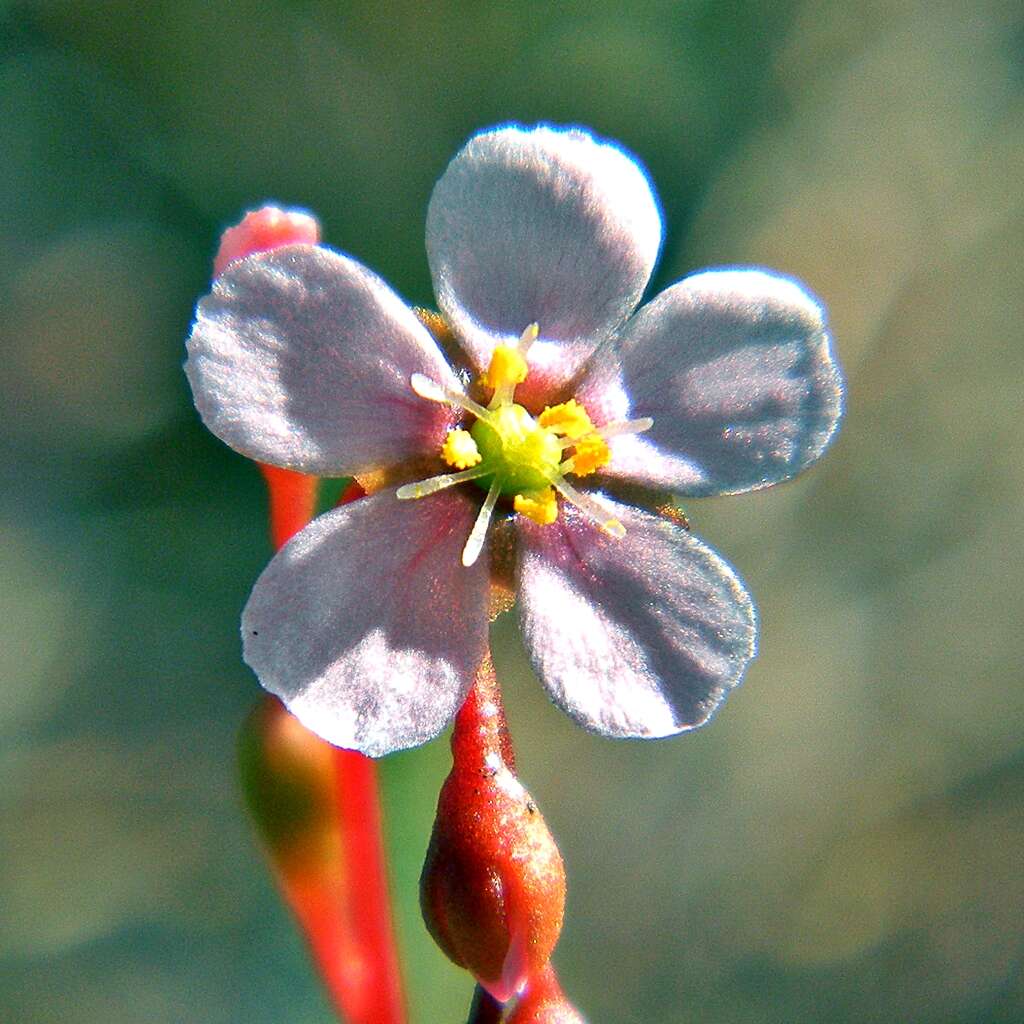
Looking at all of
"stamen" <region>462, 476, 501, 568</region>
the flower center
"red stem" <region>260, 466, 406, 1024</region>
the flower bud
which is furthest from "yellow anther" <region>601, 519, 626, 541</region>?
"red stem" <region>260, 466, 406, 1024</region>

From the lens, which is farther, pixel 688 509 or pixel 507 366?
pixel 688 509

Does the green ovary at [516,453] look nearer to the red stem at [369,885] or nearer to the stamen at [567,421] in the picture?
the stamen at [567,421]

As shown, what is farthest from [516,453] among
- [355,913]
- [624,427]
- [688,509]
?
[688,509]

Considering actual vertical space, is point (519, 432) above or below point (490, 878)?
above

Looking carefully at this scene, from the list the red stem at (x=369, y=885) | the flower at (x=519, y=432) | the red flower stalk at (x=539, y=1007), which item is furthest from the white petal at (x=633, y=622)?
the red stem at (x=369, y=885)

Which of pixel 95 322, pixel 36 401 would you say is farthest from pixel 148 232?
pixel 36 401

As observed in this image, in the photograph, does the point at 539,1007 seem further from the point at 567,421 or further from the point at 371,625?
the point at 567,421

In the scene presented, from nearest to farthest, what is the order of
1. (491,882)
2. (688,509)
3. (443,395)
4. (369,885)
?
(491,882), (443,395), (369,885), (688,509)
